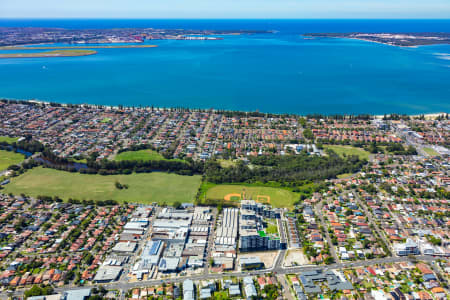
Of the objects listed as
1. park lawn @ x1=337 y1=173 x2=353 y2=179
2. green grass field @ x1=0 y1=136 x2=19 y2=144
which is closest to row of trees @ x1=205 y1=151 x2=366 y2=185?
park lawn @ x1=337 y1=173 x2=353 y2=179

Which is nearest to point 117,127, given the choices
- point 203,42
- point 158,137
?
point 158,137

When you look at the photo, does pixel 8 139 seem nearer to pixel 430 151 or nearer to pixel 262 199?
pixel 262 199

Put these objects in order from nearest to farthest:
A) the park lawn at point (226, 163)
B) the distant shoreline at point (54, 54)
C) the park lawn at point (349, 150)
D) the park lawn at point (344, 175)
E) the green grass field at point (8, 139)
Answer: the park lawn at point (344, 175) → the park lawn at point (226, 163) → the park lawn at point (349, 150) → the green grass field at point (8, 139) → the distant shoreline at point (54, 54)

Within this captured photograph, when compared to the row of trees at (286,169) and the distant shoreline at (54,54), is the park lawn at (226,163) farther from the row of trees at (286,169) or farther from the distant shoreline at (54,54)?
the distant shoreline at (54,54)

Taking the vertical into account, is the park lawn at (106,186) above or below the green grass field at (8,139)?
below

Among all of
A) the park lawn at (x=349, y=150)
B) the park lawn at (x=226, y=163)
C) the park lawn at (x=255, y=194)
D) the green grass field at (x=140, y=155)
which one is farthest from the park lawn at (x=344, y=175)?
the green grass field at (x=140, y=155)

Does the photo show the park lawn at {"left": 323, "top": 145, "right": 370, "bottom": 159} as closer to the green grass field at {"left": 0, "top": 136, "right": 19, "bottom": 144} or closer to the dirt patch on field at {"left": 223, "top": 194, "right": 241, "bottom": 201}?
the dirt patch on field at {"left": 223, "top": 194, "right": 241, "bottom": 201}
